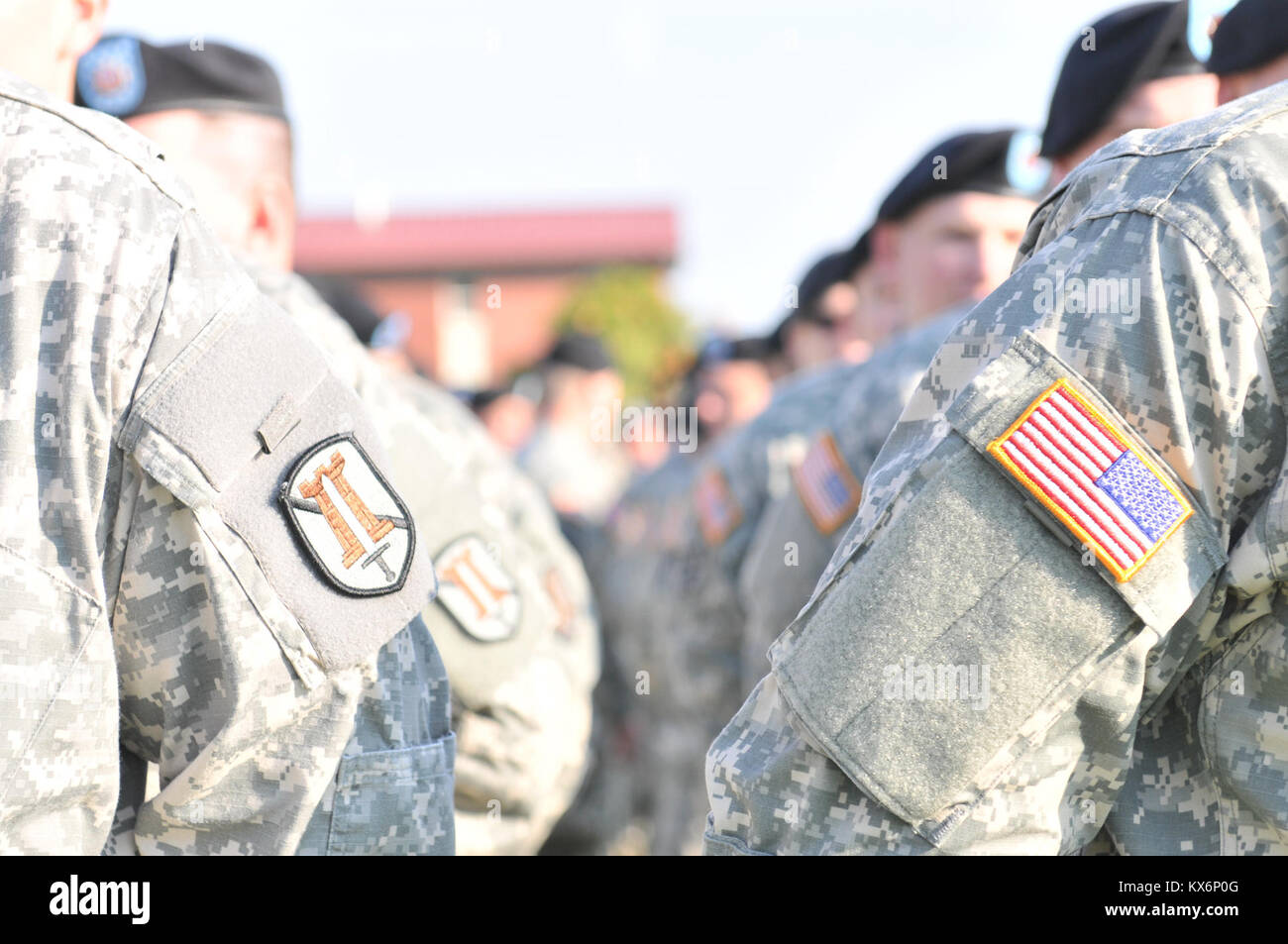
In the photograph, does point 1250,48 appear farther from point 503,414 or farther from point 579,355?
point 503,414

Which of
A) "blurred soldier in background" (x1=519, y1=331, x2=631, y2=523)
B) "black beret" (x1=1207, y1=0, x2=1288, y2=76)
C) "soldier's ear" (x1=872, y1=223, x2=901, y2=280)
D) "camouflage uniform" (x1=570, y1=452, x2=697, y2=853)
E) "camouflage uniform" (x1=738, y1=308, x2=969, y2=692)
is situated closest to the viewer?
"black beret" (x1=1207, y1=0, x2=1288, y2=76)

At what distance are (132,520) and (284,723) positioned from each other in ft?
0.96

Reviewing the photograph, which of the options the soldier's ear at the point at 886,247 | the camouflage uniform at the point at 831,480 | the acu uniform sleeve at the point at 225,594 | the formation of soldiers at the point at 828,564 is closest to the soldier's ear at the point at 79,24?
the formation of soldiers at the point at 828,564

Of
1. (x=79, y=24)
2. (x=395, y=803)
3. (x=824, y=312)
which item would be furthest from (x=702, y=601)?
(x=79, y=24)

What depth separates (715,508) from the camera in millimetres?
5180

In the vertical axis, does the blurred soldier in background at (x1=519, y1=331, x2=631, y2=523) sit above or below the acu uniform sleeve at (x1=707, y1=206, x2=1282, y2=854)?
below

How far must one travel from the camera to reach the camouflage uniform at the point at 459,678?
5.66 ft

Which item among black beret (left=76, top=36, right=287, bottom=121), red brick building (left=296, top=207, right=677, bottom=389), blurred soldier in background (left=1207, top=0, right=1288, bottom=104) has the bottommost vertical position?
red brick building (left=296, top=207, right=677, bottom=389)

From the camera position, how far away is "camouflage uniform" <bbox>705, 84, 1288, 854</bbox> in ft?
4.51

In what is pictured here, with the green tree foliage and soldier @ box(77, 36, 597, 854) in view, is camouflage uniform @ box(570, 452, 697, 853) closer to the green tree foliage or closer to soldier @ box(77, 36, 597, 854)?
soldier @ box(77, 36, 597, 854)

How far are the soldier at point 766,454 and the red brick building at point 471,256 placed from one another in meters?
26.5

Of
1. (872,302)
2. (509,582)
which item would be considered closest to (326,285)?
(872,302)

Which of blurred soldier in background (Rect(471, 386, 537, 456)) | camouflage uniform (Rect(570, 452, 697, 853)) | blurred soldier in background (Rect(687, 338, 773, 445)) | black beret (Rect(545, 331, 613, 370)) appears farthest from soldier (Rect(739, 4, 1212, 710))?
blurred soldier in background (Rect(471, 386, 537, 456))

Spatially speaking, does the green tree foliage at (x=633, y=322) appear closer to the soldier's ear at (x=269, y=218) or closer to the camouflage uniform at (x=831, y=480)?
the camouflage uniform at (x=831, y=480)
